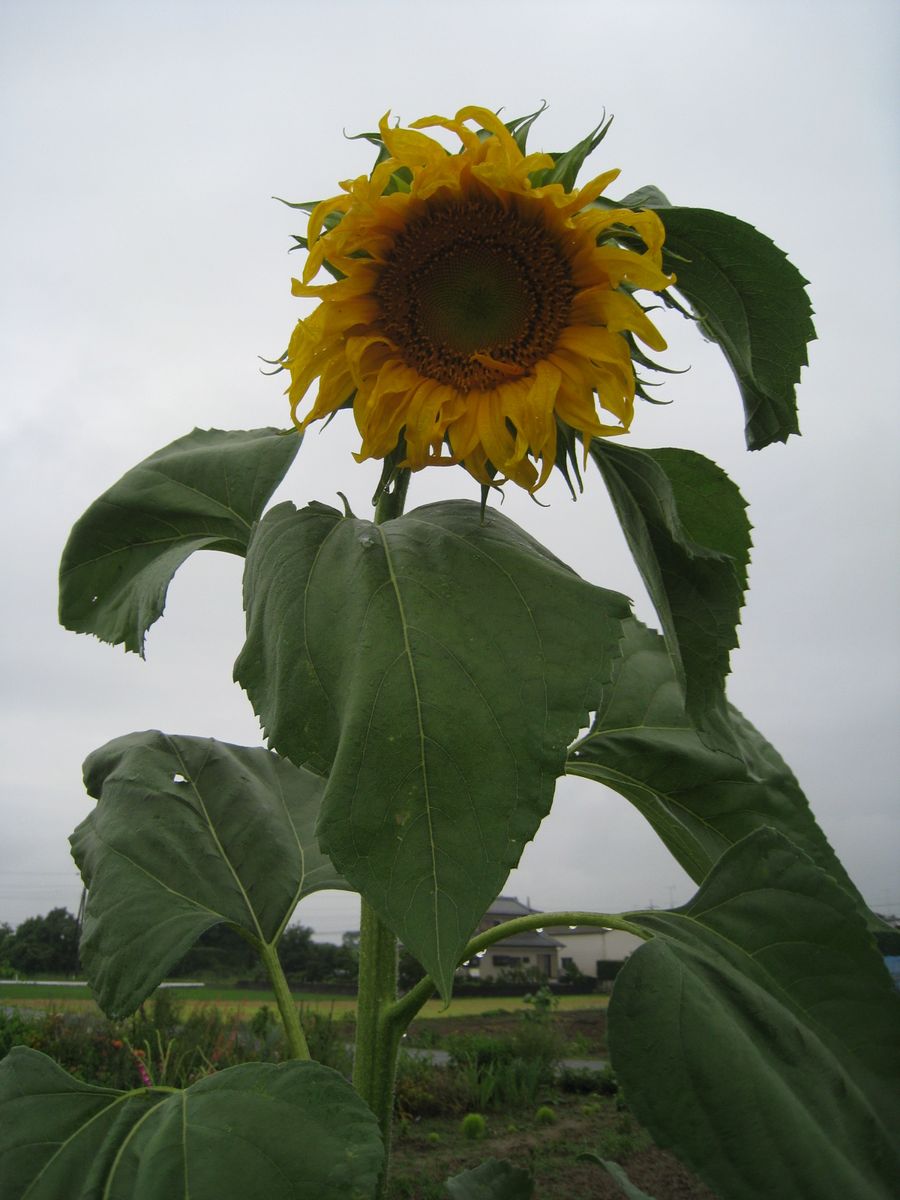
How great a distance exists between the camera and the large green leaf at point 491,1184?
4.52 feet

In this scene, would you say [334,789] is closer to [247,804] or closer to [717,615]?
[717,615]

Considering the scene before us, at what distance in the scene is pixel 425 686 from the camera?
2.51 ft

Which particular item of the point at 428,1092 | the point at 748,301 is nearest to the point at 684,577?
the point at 748,301

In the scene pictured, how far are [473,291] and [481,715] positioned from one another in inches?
20.9

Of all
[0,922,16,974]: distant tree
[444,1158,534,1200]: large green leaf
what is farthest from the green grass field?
[444,1158,534,1200]: large green leaf

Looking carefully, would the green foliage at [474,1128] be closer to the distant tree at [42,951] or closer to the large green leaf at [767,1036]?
the distant tree at [42,951]

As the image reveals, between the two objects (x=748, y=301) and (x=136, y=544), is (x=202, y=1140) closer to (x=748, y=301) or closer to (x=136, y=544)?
(x=136, y=544)

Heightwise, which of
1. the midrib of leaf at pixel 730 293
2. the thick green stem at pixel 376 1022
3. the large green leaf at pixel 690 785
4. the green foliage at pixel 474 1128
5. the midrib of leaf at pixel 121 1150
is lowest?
the green foliage at pixel 474 1128

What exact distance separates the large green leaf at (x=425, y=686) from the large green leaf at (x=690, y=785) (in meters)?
0.41

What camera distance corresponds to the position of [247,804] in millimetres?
1402

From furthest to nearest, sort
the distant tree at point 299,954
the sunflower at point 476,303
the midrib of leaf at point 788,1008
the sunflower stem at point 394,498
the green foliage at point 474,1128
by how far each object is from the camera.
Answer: the distant tree at point 299,954 < the green foliage at point 474,1128 < the sunflower stem at point 394,498 < the sunflower at point 476,303 < the midrib of leaf at point 788,1008

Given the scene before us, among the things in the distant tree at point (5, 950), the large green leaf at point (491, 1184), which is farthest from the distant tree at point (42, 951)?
the large green leaf at point (491, 1184)

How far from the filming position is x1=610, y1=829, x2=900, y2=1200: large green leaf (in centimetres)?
79

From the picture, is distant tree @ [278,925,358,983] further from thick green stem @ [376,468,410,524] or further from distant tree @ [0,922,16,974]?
thick green stem @ [376,468,410,524]
